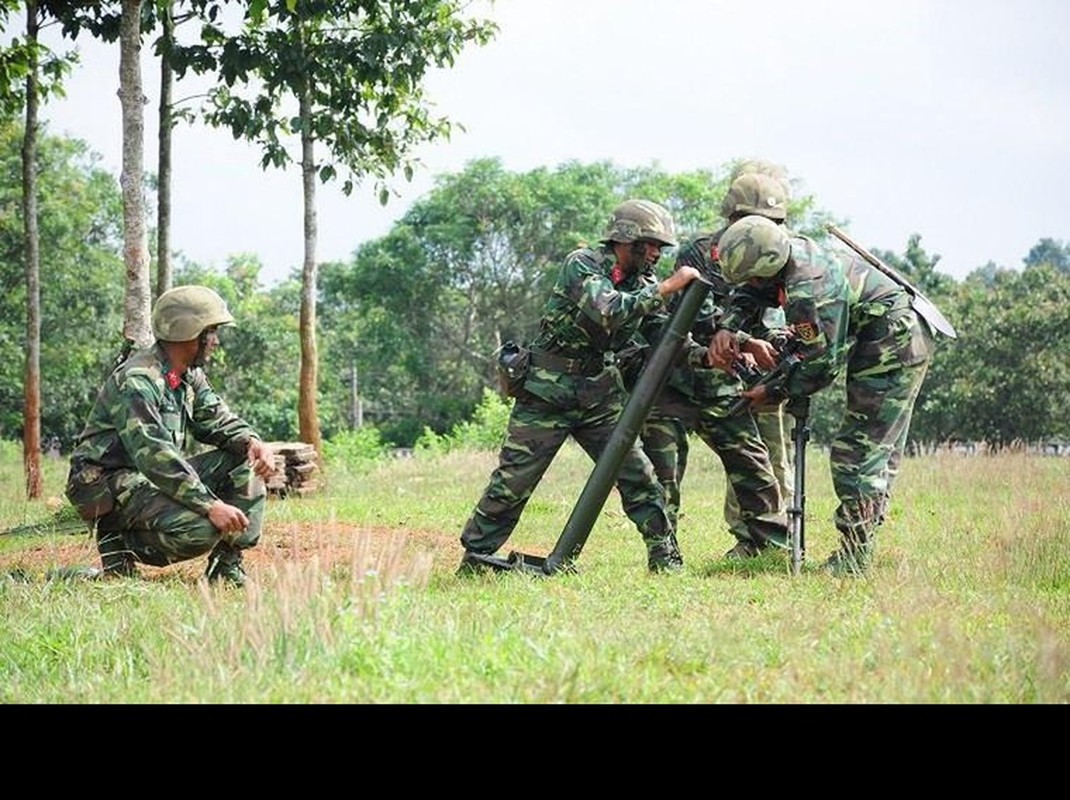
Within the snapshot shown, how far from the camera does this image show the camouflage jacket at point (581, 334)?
7.41m

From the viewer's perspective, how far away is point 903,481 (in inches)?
555

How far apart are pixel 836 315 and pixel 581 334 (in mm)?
1441

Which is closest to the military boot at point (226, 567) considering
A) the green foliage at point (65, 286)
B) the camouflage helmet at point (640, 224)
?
the camouflage helmet at point (640, 224)

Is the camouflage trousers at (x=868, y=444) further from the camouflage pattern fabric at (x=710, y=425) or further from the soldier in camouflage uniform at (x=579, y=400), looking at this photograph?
the soldier in camouflage uniform at (x=579, y=400)

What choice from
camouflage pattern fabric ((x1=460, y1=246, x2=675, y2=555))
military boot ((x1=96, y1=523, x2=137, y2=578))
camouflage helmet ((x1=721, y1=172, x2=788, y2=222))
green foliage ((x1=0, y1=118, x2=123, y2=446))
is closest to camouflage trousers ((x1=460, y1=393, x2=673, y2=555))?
camouflage pattern fabric ((x1=460, y1=246, x2=675, y2=555))

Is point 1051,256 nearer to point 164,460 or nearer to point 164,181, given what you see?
point 164,181

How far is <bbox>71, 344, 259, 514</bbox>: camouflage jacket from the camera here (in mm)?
7105

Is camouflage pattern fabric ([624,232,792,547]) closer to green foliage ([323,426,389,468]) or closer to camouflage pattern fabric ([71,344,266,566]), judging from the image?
camouflage pattern fabric ([71,344,266,566])

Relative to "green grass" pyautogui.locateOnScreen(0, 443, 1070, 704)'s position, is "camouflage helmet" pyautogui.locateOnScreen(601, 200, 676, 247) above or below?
above

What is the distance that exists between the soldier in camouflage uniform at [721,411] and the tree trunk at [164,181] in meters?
7.29

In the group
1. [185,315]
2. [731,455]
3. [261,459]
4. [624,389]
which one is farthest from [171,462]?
[731,455]
